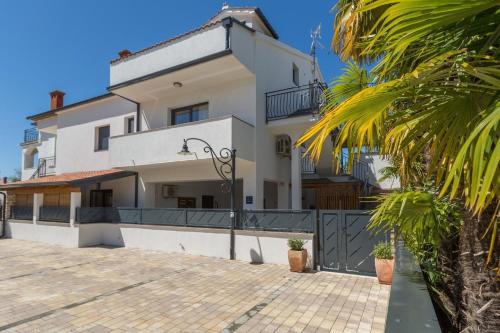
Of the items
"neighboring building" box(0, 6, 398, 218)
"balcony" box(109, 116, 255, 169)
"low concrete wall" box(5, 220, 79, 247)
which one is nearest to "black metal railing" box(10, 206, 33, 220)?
"low concrete wall" box(5, 220, 79, 247)

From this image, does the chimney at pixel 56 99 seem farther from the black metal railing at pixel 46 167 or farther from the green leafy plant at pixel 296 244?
the green leafy plant at pixel 296 244

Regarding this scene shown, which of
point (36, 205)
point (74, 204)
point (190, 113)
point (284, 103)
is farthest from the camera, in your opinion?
point (36, 205)

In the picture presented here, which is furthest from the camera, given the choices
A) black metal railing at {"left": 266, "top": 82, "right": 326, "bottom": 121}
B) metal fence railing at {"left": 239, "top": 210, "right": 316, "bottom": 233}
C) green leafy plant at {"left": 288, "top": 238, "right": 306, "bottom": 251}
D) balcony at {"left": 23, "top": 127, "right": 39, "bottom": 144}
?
balcony at {"left": 23, "top": 127, "right": 39, "bottom": 144}

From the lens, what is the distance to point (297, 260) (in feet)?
27.7

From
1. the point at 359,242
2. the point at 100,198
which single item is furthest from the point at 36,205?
the point at 359,242

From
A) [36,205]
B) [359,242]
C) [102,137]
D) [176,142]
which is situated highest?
[102,137]

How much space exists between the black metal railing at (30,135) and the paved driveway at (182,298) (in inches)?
682

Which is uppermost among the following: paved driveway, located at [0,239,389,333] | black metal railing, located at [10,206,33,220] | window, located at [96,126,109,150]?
window, located at [96,126,109,150]

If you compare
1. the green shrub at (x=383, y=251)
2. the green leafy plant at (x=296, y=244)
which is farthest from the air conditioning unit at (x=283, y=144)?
the green shrub at (x=383, y=251)

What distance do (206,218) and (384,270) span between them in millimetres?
6261

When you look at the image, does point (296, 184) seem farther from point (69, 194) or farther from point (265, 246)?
point (69, 194)

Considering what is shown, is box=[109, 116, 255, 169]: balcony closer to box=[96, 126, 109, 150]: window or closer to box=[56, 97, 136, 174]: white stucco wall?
box=[56, 97, 136, 174]: white stucco wall

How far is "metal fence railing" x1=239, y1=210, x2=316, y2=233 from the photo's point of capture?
917 cm

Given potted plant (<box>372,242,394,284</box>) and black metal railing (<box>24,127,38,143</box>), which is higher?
black metal railing (<box>24,127,38,143</box>)
